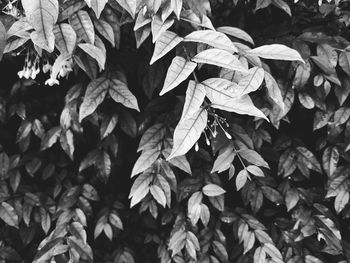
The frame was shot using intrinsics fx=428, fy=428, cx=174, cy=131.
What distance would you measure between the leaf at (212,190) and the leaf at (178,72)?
0.55 meters

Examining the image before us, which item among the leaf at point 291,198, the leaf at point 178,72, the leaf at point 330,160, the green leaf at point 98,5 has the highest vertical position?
the green leaf at point 98,5

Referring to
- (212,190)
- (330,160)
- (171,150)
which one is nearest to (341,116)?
(330,160)

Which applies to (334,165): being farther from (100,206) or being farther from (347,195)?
(100,206)

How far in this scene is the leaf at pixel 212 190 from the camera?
146cm

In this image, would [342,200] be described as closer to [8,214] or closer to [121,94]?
[121,94]

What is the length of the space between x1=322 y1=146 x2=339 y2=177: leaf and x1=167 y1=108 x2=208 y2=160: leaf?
34.3 inches

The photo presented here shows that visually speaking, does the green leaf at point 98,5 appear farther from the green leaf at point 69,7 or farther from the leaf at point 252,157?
the leaf at point 252,157

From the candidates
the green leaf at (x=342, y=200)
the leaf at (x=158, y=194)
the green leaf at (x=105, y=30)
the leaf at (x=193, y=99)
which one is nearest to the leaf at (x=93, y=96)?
the green leaf at (x=105, y=30)

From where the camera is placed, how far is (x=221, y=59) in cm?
99

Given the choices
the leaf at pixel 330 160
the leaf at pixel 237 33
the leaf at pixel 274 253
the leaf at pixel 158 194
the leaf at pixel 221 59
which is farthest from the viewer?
the leaf at pixel 330 160

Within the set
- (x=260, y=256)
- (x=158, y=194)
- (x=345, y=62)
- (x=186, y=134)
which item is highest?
(x=186, y=134)

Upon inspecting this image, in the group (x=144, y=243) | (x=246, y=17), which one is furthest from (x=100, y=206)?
(x=246, y=17)

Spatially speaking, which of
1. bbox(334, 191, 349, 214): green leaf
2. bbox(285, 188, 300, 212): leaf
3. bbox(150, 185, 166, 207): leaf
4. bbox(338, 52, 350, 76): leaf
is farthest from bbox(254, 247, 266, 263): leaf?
bbox(338, 52, 350, 76): leaf

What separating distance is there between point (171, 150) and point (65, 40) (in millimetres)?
530
